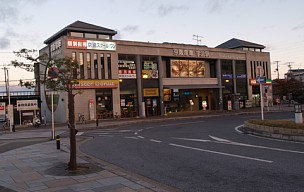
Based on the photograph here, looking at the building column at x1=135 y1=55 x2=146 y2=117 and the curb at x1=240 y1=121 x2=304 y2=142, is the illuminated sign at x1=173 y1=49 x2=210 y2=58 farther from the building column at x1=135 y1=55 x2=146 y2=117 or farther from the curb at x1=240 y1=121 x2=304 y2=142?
the curb at x1=240 y1=121 x2=304 y2=142

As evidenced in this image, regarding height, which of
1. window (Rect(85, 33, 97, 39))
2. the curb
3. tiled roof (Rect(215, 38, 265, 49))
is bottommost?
the curb

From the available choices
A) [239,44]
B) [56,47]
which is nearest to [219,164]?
[56,47]

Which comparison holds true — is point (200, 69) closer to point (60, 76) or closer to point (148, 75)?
point (148, 75)

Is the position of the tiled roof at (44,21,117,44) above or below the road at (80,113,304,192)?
above

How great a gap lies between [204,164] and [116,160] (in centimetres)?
338

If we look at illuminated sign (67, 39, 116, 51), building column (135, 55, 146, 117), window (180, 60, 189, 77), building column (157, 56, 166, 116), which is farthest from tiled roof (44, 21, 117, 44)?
window (180, 60, 189, 77)

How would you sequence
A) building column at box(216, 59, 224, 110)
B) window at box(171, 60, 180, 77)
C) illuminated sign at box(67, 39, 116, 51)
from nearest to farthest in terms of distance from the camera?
illuminated sign at box(67, 39, 116, 51) → window at box(171, 60, 180, 77) → building column at box(216, 59, 224, 110)

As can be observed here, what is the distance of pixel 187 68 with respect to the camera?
4722cm

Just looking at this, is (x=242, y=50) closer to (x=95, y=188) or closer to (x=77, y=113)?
(x=77, y=113)

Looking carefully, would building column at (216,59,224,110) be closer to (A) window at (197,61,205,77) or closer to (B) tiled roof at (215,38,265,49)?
(A) window at (197,61,205,77)

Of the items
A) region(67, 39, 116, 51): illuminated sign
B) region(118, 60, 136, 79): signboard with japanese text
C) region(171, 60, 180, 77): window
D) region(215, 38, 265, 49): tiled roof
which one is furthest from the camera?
region(215, 38, 265, 49): tiled roof

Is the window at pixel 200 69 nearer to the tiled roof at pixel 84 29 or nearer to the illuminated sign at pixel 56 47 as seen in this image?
the tiled roof at pixel 84 29

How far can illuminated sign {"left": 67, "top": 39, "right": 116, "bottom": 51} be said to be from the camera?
35875 millimetres

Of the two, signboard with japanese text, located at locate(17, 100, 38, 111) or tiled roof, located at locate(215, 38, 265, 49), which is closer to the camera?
signboard with japanese text, located at locate(17, 100, 38, 111)
